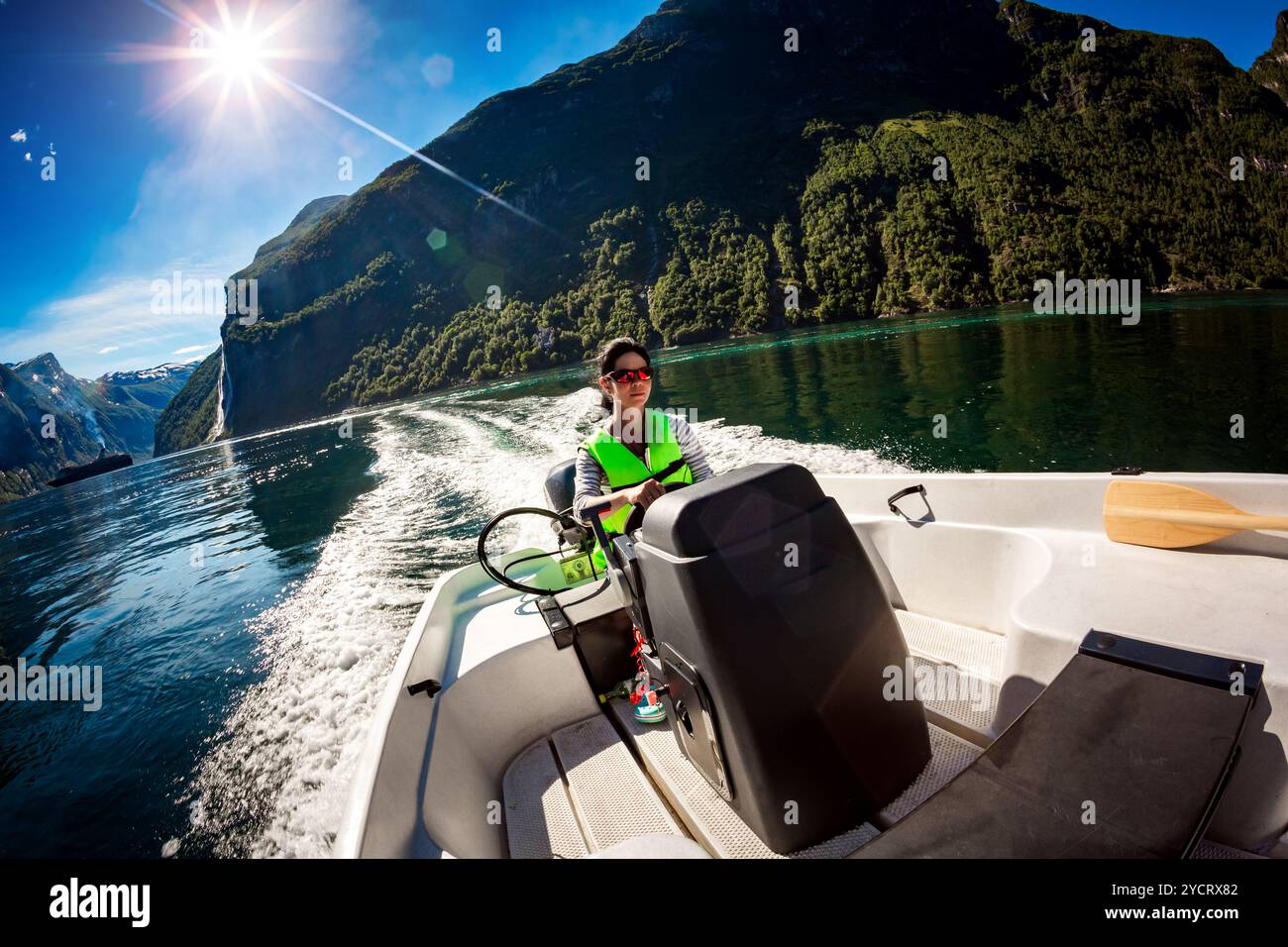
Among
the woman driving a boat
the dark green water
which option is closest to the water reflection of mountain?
the dark green water

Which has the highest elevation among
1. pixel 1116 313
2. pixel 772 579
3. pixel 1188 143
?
pixel 1188 143

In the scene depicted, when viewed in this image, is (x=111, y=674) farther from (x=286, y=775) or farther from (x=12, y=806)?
(x=286, y=775)

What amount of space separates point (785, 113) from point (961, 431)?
12944 cm

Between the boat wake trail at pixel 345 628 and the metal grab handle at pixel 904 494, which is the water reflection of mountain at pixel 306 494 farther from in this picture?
the metal grab handle at pixel 904 494

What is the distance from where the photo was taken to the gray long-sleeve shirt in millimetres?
2904

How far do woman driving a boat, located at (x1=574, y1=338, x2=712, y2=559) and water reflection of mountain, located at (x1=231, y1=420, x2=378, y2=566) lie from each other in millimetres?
8629

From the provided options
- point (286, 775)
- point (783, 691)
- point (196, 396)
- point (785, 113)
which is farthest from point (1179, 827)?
point (196, 396)

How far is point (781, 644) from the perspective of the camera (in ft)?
4.54

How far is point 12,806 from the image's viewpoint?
5.06 meters

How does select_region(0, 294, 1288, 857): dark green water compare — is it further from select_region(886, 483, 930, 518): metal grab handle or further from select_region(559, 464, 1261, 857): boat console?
select_region(886, 483, 930, 518): metal grab handle

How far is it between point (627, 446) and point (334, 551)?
26.3ft

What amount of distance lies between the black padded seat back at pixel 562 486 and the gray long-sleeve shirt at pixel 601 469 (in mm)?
633

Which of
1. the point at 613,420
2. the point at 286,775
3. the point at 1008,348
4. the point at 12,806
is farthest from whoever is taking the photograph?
the point at 1008,348
